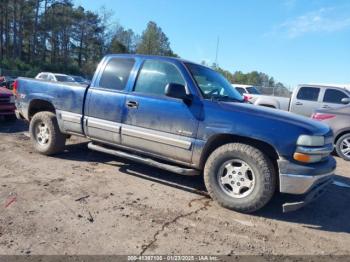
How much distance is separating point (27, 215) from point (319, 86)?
10517 millimetres

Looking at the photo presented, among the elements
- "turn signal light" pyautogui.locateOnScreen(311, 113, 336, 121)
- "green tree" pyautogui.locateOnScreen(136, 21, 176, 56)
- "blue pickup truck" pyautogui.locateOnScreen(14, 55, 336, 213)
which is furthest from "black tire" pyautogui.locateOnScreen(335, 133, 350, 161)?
"green tree" pyautogui.locateOnScreen(136, 21, 176, 56)

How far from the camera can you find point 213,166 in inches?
174

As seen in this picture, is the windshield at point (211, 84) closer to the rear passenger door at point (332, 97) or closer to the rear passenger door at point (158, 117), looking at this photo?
the rear passenger door at point (158, 117)

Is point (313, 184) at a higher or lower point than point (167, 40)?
lower

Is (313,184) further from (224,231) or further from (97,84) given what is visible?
(97,84)

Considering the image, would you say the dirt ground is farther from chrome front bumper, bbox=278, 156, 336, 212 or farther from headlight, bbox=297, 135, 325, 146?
headlight, bbox=297, 135, 325, 146

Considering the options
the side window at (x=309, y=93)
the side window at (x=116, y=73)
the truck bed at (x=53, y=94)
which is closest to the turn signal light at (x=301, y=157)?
the side window at (x=116, y=73)

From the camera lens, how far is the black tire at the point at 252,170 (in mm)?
4094

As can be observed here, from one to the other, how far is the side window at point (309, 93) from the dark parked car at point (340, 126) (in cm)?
A: 303

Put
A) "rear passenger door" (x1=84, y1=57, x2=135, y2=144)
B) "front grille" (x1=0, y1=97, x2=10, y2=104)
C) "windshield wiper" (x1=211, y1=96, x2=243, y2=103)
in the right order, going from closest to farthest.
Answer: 1. "windshield wiper" (x1=211, y1=96, x2=243, y2=103)
2. "rear passenger door" (x1=84, y1=57, x2=135, y2=144)
3. "front grille" (x1=0, y1=97, x2=10, y2=104)

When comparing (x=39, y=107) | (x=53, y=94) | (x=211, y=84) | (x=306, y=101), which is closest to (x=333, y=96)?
(x=306, y=101)

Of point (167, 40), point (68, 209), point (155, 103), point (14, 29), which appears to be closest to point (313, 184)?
point (155, 103)

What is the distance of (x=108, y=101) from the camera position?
538cm

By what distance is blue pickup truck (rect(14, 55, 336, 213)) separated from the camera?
4.02 m
